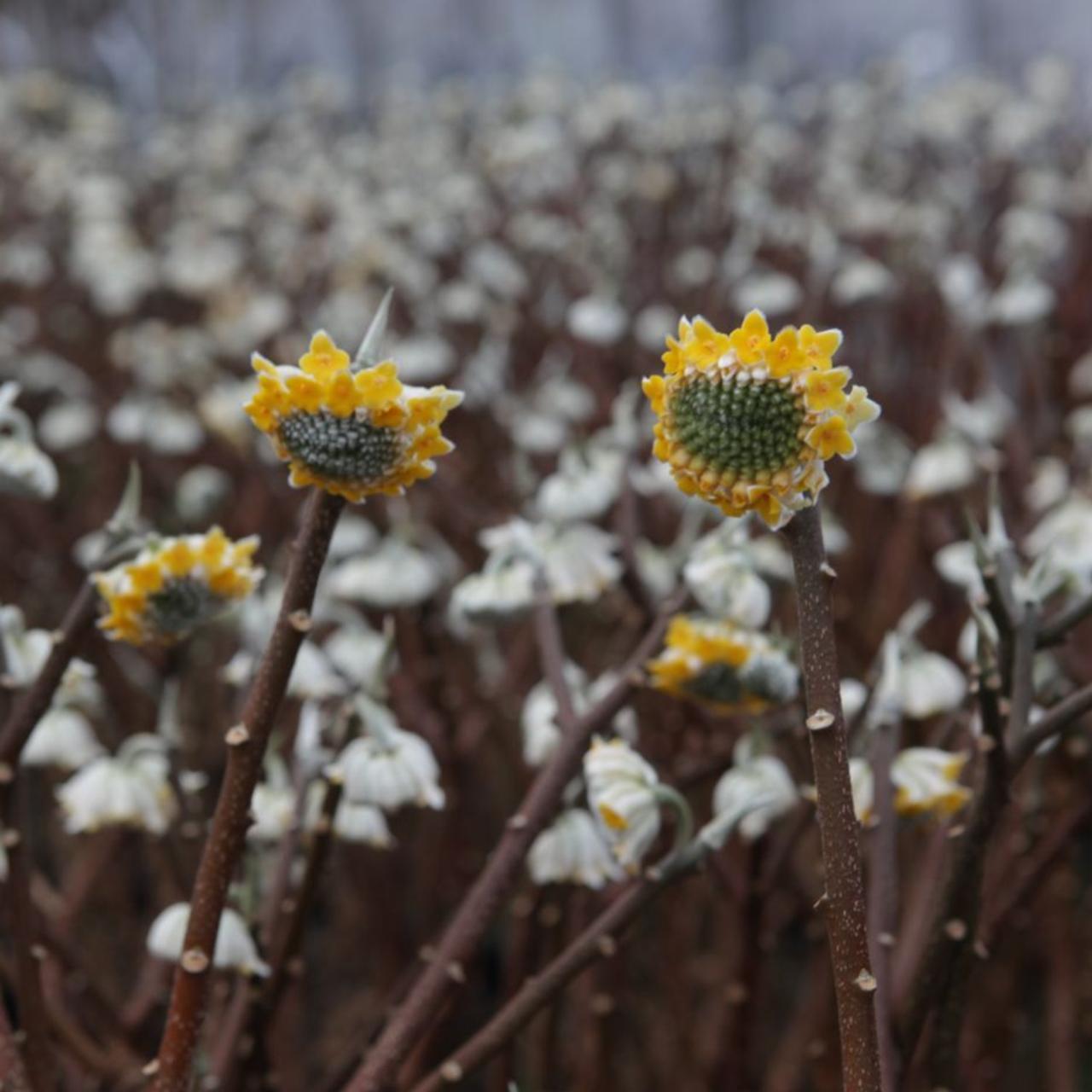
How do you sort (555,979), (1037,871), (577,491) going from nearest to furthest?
(555,979), (1037,871), (577,491)

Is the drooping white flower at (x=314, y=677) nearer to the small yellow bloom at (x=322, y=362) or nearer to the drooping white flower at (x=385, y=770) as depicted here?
the drooping white flower at (x=385, y=770)

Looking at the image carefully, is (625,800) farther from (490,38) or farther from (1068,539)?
(490,38)

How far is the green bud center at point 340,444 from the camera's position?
737mm

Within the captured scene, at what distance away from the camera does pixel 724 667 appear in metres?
1.10

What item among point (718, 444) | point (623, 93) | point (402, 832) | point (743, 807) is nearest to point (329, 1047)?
point (402, 832)

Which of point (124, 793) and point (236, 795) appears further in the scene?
point (124, 793)

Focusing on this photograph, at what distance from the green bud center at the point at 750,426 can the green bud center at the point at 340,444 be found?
0.56ft

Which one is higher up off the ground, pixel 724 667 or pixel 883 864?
pixel 724 667

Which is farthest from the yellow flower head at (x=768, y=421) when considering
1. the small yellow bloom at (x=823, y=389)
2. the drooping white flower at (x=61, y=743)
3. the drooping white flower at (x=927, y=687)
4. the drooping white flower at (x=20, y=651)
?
the drooping white flower at (x=61, y=743)

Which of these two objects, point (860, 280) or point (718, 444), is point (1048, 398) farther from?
point (718, 444)

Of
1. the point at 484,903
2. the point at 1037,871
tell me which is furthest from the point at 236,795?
the point at 1037,871

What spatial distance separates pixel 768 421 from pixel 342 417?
0.69 ft

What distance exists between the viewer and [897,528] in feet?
8.25

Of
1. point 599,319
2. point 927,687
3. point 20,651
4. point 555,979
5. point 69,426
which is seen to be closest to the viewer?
point 555,979
